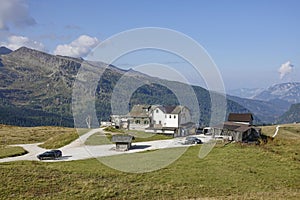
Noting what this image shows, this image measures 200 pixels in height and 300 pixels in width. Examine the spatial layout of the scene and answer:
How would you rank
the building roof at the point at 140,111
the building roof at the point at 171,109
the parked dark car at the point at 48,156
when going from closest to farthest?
1. the parked dark car at the point at 48,156
2. the building roof at the point at 171,109
3. the building roof at the point at 140,111

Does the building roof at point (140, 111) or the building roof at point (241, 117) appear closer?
the building roof at point (241, 117)

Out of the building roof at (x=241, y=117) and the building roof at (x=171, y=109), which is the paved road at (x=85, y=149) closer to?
the building roof at (x=171, y=109)

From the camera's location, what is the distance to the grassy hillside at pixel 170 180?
114ft

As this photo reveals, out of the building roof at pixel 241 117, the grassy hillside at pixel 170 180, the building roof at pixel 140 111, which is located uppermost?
the building roof at pixel 140 111

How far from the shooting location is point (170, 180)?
1587 inches

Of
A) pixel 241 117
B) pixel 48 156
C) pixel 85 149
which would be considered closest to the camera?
pixel 48 156

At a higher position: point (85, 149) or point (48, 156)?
point (85, 149)

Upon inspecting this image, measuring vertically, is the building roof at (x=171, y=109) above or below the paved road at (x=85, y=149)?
above

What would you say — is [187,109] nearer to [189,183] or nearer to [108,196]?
[189,183]

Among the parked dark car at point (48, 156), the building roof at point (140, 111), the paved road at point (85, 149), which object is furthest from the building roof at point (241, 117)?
the parked dark car at point (48, 156)

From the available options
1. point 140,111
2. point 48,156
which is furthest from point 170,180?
point 140,111

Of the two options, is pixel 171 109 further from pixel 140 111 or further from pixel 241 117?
pixel 241 117

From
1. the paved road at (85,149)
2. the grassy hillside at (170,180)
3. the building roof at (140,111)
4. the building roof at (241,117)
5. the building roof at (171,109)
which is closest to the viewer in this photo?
the grassy hillside at (170,180)

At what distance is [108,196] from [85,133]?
53.6 meters
